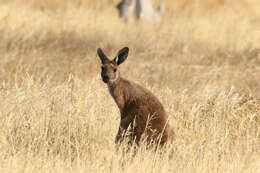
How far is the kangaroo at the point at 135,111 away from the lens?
748 centimetres

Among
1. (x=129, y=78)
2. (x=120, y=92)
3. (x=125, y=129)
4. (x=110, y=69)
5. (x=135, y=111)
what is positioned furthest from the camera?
(x=129, y=78)

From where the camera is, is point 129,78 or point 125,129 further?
point 129,78

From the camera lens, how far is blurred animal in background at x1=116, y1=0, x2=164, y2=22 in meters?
22.3

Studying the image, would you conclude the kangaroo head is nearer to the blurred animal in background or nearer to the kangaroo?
the kangaroo

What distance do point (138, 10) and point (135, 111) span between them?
15759mm

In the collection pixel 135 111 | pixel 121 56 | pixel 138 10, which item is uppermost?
pixel 138 10

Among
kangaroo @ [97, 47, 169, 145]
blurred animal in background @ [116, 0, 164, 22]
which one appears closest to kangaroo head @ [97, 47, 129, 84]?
kangaroo @ [97, 47, 169, 145]

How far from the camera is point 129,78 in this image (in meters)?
13.7

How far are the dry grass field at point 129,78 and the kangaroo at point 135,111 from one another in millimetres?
174

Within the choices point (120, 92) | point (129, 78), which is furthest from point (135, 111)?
point (129, 78)

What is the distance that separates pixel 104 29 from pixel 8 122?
9.52 m

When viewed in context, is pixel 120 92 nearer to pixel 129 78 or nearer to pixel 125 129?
pixel 125 129

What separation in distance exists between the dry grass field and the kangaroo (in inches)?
6.8

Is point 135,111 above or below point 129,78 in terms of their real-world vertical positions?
above
